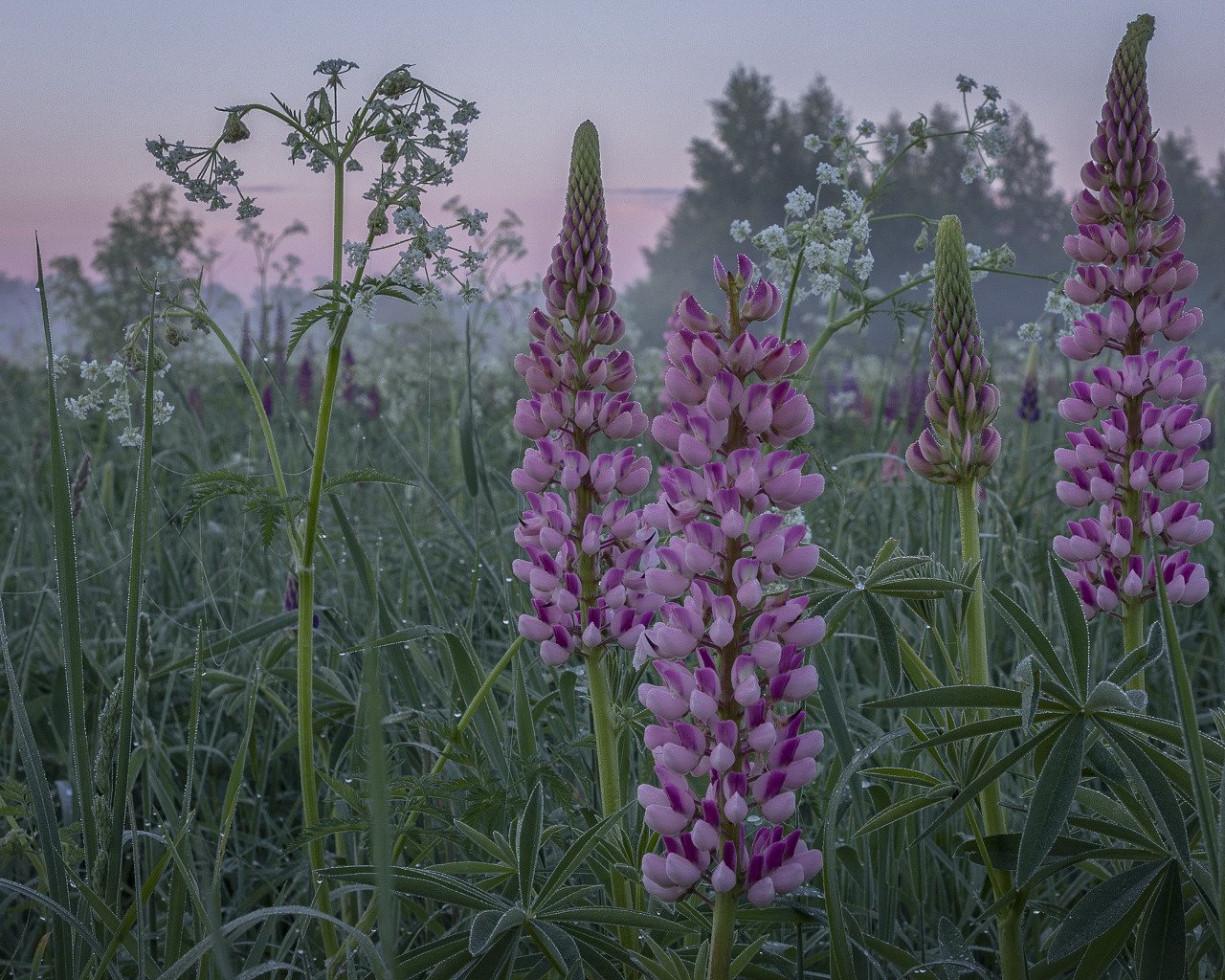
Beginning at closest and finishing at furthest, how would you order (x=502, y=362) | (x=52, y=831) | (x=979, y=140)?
1. (x=52, y=831)
2. (x=979, y=140)
3. (x=502, y=362)

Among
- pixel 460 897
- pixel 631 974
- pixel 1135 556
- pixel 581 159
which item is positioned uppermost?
pixel 581 159

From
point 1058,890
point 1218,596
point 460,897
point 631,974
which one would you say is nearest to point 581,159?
point 460,897

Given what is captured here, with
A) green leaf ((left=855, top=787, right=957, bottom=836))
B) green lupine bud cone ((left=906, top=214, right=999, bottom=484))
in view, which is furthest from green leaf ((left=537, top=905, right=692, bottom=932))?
green lupine bud cone ((left=906, top=214, right=999, bottom=484))

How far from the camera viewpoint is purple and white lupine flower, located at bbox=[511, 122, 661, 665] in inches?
67.9

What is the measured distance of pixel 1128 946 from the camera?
6.81 feet

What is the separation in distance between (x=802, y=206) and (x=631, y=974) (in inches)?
85.4

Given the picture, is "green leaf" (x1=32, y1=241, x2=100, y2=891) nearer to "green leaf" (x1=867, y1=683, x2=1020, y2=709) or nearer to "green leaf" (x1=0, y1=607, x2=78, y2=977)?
"green leaf" (x1=0, y1=607, x2=78, y2=977)

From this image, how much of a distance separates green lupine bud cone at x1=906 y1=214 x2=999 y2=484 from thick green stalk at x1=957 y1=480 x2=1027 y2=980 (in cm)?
5

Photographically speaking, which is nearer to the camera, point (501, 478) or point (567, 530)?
point (567, 530)

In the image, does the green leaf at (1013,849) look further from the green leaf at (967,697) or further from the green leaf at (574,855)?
the green leaf at (574,855)

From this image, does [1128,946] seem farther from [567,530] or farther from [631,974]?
[567,530]

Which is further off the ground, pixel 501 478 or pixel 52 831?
pixel 501 478

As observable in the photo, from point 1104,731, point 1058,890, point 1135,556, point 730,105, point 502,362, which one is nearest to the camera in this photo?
point 1104,731

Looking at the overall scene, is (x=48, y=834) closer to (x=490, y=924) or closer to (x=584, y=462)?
(x=490, y=924)
